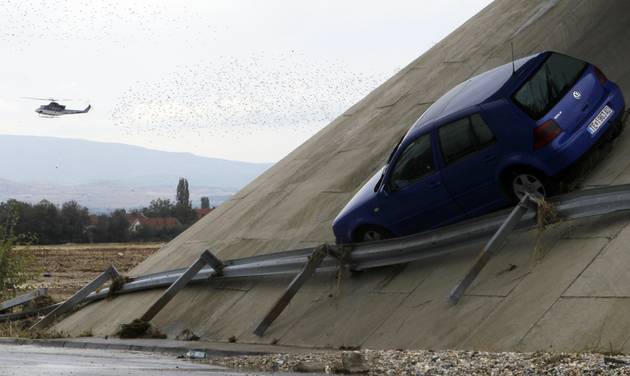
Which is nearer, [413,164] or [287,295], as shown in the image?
[413,164]

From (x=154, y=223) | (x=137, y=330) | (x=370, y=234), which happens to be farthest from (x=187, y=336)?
(x=154, y=223)

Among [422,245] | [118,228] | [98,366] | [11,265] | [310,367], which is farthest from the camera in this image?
[118,228]

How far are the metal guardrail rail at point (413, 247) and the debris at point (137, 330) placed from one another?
3.78 feet

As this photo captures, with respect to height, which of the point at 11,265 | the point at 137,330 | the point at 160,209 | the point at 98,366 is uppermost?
the point at 160,209

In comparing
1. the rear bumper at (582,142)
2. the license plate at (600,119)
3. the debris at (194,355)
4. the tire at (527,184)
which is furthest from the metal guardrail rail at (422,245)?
the debris at (194,355)

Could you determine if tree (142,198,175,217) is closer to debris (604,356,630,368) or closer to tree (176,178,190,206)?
tree (176,178,190,206)

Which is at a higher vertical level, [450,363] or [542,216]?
[542,216]

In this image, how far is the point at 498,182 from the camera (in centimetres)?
1296

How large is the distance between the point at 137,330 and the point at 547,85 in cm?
788

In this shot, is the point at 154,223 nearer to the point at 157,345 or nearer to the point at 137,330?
the point at 137,330

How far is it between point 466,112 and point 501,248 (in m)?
1.89

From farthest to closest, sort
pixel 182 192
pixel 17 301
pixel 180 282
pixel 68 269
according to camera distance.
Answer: pixel 182 192 → pixel 68 269 → pixel 17 301 → pixel 180 282

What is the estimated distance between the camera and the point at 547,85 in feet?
43.1

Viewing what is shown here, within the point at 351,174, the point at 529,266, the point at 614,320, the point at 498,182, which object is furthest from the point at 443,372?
the point at 351,174
